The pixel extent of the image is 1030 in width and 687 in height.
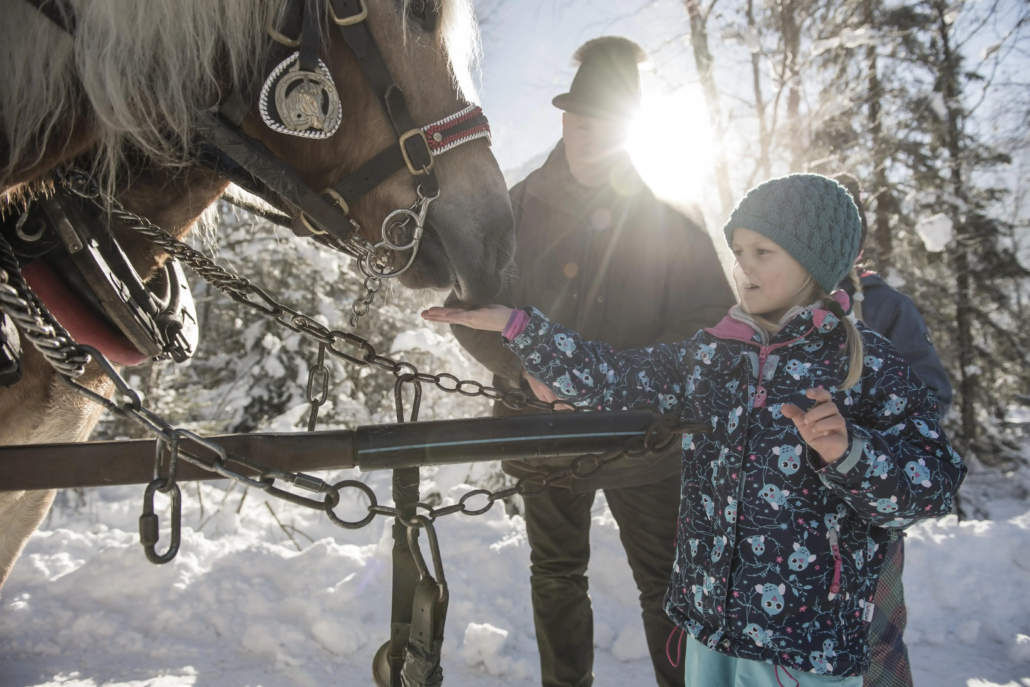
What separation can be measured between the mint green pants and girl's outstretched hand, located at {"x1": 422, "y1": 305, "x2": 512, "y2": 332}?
3.04 ft

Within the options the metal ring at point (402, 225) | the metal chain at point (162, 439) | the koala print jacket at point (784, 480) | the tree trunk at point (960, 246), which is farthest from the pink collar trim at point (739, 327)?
the tree trunk at point (960, 246)

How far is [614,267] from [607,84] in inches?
25.3

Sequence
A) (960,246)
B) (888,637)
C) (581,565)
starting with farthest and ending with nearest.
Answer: (960,246)
(581,565)
(888,637)

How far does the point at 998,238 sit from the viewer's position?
24.7 ft

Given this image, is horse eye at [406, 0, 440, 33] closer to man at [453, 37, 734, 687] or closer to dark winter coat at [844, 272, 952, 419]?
man at [453, 37, 734, 687]

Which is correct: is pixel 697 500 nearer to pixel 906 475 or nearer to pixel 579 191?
pixel 906 475

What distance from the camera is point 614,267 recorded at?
2111 mm

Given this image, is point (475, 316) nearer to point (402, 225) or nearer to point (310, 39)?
point (402, 225)

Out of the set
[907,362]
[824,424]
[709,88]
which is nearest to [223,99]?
[824,424]

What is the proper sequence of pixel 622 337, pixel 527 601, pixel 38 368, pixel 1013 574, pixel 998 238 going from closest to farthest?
1. pixel 38 368
2. pixel 622 337
3. pixel 527 601
4. pixel 1013 574
5. pixel 998 238

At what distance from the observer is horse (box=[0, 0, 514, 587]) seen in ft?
3.71

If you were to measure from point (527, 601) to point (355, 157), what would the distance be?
8.89ft

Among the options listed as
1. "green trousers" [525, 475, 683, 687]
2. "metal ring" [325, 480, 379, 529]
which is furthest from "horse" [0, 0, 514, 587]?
"green trousers" [525, 475, 683, 687]

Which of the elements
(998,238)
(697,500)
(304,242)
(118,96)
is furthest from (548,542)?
(998,238)
